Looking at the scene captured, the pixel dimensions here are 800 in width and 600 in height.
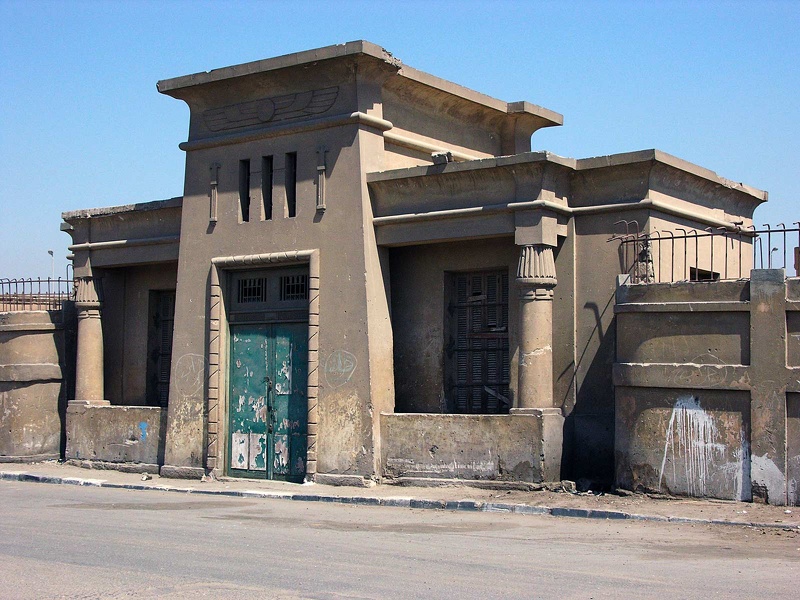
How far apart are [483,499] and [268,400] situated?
15.5 feet

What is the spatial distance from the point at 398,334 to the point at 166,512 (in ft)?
16.9

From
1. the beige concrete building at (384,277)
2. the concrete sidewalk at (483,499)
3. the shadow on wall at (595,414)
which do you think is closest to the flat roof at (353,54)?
the beige concrete building at (384,277)

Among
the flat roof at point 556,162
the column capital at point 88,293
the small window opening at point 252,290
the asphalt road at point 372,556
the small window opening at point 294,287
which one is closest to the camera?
the asphalt road at point 372,556

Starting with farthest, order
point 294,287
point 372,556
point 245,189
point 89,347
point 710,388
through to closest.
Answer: point 89,347 → point 245,189 → point 294,287 → point 710,388 → point 372,556

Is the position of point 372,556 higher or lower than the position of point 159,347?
lower

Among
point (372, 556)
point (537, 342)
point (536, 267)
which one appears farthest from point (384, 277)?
point (372, 556)

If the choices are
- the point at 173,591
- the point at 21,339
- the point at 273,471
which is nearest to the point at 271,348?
the point at 273,471

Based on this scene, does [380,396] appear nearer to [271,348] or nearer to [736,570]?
[271,348]

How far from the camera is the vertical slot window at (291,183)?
17.3 m

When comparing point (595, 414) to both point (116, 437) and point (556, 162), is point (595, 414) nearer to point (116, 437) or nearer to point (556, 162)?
point (556, 162)

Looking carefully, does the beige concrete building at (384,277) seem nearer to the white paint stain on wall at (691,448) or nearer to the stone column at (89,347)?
the stone column at (89,347)

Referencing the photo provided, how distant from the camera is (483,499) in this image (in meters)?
14.2

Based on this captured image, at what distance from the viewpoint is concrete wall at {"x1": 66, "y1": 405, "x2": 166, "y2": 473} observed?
1872 cm

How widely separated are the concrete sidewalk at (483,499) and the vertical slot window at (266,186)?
14.6 feet
